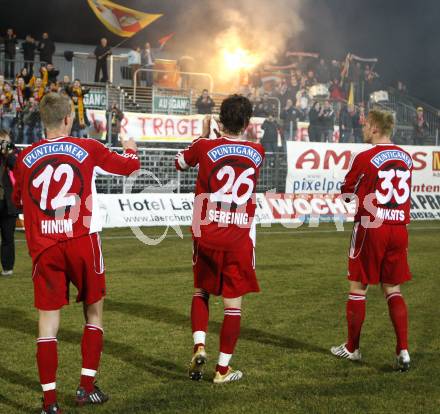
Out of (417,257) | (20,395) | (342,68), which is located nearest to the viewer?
(20,395)

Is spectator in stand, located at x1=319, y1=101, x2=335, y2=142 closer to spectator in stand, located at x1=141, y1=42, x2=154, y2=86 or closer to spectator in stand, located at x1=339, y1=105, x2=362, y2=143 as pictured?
spectator in stand, located at x1=339, y1=105, x2=362, y2=143

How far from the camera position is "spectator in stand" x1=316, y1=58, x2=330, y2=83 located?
29688 millimetres

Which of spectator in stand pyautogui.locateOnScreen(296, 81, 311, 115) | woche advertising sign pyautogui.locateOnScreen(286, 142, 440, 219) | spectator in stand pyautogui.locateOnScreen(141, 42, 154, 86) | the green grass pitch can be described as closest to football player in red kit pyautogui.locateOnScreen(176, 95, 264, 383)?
A: the green grass pitch

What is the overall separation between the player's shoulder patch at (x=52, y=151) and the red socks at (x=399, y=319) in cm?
290

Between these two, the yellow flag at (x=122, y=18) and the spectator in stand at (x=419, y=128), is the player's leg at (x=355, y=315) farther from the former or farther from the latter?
the yellow flag at (x=122, y=18)

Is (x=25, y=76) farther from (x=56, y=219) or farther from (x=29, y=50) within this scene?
(x=56, y=219)

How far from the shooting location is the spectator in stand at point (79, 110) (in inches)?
776

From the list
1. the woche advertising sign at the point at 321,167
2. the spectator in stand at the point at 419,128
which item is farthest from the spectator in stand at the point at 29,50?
the spectator in stand at the point at 419,128

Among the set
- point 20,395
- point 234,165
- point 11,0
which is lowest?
point 20,395

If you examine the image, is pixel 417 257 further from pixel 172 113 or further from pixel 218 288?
pixel 172 113

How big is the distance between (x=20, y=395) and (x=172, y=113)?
64.0 ft

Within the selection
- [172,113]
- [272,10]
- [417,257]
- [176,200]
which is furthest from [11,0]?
[417,257]

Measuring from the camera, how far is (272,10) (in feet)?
112

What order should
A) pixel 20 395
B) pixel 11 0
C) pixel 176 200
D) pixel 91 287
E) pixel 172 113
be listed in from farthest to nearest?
pixel 11 0
pixel 172 113
pixel 176 200
pixel 20 395
pixel 91 287
